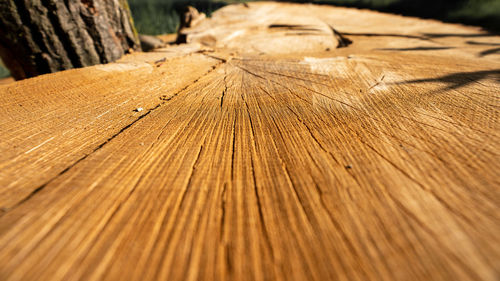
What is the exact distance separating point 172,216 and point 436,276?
Result: 405 mm

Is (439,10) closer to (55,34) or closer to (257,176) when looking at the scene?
(257,176)

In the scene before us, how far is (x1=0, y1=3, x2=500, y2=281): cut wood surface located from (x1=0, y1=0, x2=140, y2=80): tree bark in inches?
15.1

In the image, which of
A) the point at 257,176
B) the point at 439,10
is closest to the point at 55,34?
the point at 257,176

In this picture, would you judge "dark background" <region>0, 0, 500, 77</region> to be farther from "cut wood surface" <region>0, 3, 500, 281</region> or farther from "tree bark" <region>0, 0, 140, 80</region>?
"tree bark" <region>0, 0, 140, 80</region>

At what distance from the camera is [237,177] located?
530 mm

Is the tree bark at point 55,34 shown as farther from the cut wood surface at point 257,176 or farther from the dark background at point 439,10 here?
the dark background at point 439,10

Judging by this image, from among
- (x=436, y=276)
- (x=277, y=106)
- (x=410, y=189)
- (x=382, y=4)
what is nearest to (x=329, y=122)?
(x=277, y=106)

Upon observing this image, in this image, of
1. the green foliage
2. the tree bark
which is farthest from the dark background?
the tree bark

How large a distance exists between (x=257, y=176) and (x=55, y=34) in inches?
56.5

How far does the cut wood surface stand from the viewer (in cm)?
37

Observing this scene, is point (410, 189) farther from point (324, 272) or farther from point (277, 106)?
point (277, 106)

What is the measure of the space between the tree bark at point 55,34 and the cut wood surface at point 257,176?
0.38 m

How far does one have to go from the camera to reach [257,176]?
53 cm

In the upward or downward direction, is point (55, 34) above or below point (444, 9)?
above
